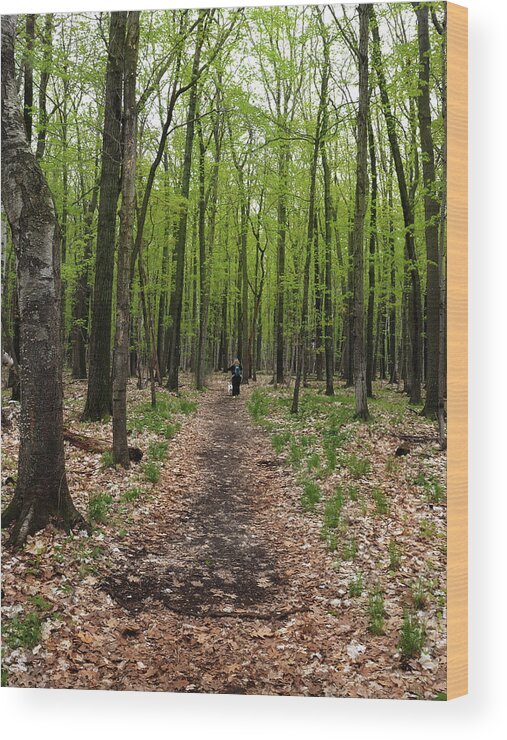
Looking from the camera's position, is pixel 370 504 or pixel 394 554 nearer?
pixel 394 554

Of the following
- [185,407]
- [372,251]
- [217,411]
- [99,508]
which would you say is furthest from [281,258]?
[99,508]

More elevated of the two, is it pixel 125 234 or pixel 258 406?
pixel 125 234

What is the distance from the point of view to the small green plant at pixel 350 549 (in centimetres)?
416

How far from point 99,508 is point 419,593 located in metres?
2.66

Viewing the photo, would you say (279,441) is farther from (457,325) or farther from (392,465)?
(457,325)

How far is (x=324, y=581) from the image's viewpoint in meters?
4.02

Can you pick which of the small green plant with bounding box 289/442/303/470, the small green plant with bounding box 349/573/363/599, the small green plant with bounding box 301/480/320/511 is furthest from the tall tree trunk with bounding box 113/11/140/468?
the small green plant with bounding box 349/573/363/599

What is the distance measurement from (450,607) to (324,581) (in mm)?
912

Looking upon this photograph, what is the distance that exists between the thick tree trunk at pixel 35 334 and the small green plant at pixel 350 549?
84.2 inches

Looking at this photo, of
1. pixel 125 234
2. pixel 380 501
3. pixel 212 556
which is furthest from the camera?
pixel 125 234

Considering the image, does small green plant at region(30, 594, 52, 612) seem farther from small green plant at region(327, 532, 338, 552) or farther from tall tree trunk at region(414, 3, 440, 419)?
tall tree trunk at region(414, 3, 440, 419)

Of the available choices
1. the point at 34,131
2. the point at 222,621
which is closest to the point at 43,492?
the point at 222,621

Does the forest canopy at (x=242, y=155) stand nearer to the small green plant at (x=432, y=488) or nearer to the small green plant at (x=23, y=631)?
the small green plant at (x=432, y=488)

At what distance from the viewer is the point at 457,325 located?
408 cm
